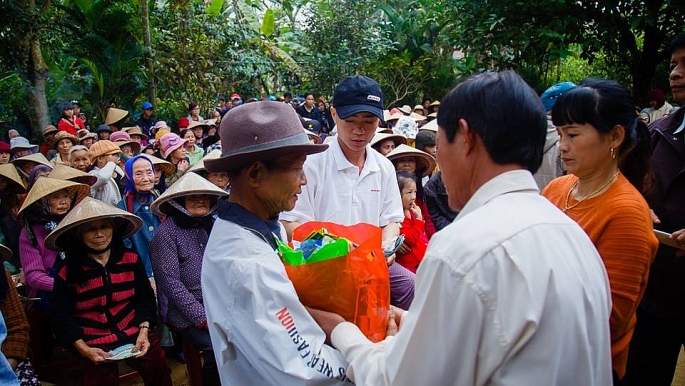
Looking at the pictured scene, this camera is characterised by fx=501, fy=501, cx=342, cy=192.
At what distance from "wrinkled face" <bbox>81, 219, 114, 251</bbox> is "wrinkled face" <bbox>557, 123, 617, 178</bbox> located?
9.62 ft

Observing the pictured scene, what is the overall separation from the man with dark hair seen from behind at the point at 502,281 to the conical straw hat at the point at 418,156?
3445mm

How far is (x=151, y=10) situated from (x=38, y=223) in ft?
34.1

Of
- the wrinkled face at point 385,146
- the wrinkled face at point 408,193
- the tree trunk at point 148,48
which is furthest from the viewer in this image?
the tree trunk at point 148,48

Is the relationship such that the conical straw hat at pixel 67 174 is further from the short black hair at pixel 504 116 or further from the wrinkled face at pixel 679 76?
the wrinkled face at pixel 679 76

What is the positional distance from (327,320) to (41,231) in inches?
129

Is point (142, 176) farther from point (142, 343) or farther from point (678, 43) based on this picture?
point (678, 43)

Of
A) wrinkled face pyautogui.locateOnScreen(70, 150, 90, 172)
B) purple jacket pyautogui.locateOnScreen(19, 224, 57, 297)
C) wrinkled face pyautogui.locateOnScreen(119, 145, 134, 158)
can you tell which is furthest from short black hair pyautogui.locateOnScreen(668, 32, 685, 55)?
wrinkled face pyautogui.locateOnScreen(119, 145, 134, 158)

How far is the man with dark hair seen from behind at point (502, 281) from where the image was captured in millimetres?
1102

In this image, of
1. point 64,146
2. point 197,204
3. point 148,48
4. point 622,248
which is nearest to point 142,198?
point 197,204

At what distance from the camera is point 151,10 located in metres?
12.8

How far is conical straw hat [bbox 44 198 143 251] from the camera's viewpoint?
330 centimetres

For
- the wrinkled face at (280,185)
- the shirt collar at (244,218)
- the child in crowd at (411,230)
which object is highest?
the wrinkled face at (280,185)

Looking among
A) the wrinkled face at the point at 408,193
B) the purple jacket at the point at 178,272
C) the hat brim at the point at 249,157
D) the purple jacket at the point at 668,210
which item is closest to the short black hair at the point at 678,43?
the purple jacket at the point at 668,210

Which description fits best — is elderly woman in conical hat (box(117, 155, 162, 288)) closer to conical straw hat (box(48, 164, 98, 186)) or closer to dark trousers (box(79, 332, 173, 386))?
conical straw hat (box(48, 164, 98, 186))
